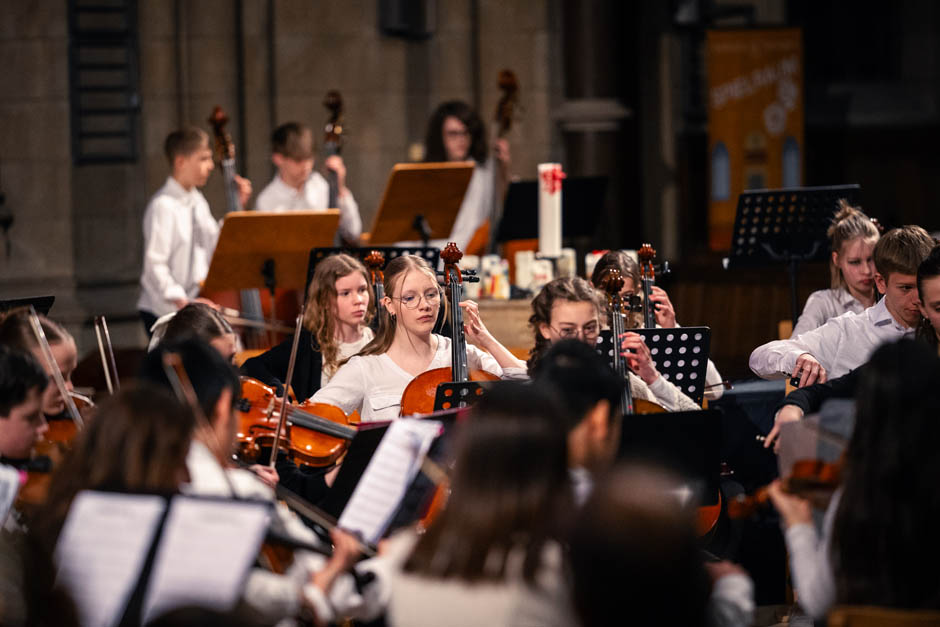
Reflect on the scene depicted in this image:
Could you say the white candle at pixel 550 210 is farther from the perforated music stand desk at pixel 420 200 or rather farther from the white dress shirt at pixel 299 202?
the white dress shirt at pixel 299 202

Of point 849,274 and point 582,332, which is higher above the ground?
point 849,274

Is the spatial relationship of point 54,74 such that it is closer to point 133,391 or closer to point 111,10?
point 111,10

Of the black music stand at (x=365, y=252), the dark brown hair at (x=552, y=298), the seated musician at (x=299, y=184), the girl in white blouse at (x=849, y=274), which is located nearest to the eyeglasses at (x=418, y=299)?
the dark brown hair at (x=552, y=298)

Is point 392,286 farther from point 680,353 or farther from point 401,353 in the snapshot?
point 680,353

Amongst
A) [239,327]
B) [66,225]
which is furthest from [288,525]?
[66,225]

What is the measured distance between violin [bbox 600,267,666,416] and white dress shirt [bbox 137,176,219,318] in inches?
120

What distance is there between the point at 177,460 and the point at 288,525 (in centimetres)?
30

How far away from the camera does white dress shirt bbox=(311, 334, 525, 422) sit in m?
4.34

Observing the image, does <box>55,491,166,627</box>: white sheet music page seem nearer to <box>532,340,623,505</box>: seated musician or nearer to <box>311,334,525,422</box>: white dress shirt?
<box>532,340,623,505</box>: seated musician

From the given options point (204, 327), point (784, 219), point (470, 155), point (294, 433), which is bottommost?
point (294, 433)

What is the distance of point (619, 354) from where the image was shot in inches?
159

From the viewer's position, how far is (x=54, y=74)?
7.95 metres

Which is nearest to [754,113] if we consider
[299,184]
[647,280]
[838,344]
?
[299,184]

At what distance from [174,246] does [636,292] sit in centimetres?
287
